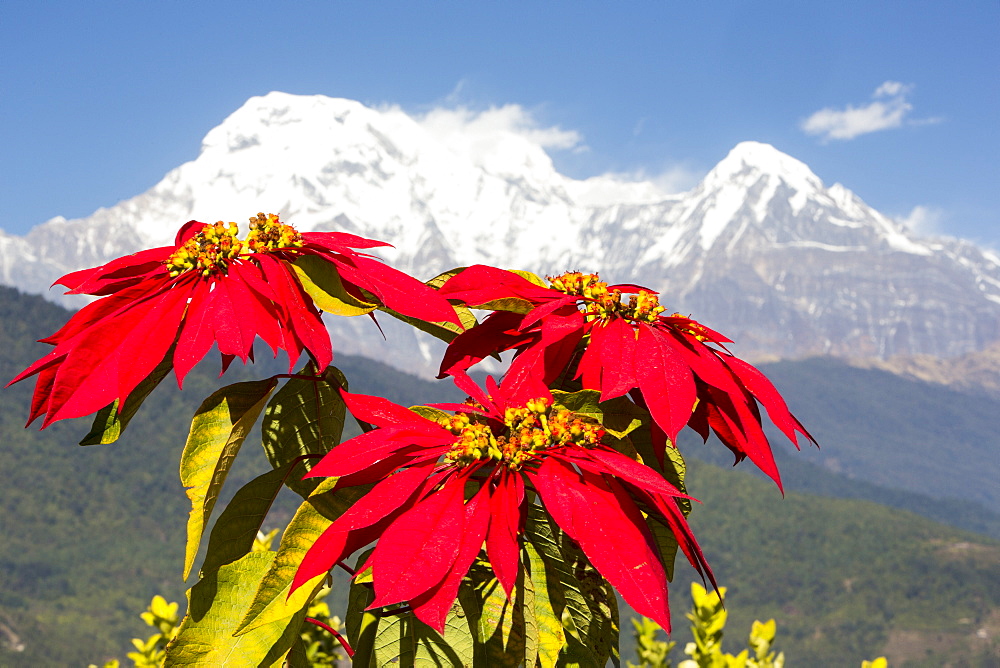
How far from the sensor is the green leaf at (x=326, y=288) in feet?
3.48

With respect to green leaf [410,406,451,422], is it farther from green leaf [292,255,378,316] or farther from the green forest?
the green forest

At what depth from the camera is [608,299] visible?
44.1 inches

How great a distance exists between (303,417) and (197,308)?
1.13ft

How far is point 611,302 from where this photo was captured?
1.12 meters

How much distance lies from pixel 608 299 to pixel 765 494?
140 meters

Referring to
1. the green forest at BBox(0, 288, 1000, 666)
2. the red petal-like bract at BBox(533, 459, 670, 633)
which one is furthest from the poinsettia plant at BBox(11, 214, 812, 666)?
the green forest at BBox(0, 288, 1000, 666)

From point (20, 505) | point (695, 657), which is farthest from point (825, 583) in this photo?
point (695, 657)

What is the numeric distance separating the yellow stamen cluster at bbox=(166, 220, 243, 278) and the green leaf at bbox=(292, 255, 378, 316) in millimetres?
89

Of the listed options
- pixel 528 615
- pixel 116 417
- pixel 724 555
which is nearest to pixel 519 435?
pixel 528 615

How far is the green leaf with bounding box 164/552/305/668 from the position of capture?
0.88 metres

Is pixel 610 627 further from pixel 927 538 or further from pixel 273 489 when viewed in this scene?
pixel 927 538

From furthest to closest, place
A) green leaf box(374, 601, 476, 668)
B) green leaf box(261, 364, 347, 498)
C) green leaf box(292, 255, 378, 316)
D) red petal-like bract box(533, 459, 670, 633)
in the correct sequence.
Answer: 1. green leaf box(261, 364, 347, 498)
2. green leaf box(292, 255, 378, 316)
3. green leaf box(374, 601, 476, 668)
4. red petal-like bract box(533, 459, 670, 633)

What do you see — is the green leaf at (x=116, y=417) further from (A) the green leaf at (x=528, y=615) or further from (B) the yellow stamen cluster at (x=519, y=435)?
(A) the green leaf at (x=528, y=615)

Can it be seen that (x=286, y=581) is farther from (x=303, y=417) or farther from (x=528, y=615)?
(x=303, y=417)
